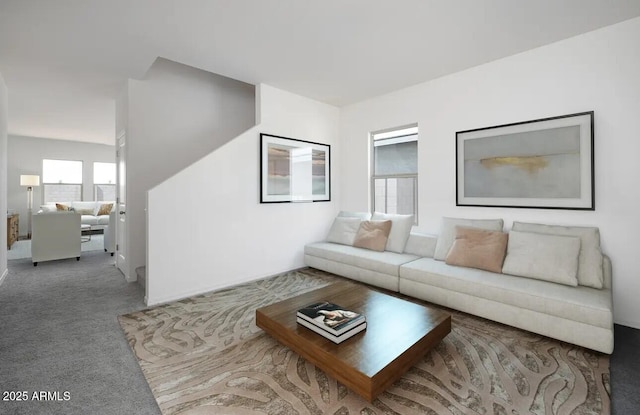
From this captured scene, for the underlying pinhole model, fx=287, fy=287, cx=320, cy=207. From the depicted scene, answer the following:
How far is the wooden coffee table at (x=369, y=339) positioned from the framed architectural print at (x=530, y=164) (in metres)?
1.85

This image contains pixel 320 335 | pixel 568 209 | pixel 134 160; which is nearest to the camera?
pixel 320 335

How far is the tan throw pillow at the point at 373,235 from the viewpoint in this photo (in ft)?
12.7

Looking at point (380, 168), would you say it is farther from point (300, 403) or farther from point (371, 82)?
point (300, 403)

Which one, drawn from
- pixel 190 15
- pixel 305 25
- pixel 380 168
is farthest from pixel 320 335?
pixel 380 168

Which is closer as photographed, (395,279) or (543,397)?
(543,397)

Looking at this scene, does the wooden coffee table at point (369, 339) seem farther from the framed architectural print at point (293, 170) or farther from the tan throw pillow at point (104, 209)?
the tan throw pillow at point (104, 209)

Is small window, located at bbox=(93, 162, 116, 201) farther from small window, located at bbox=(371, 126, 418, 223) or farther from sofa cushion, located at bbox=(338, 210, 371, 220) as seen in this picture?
small window, located at bbox=(371, 126, 418, 223)

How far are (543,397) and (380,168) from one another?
350 centimetres

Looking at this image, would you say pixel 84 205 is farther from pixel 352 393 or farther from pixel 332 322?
pixel 352 393

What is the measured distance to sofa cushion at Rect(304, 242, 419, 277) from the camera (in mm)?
3369

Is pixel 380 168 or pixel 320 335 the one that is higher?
pixel 380 168

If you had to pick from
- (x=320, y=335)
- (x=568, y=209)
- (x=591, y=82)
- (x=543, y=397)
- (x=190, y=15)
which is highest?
(x=190, y=15)

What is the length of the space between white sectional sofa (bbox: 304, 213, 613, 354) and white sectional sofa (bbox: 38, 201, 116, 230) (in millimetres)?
7784

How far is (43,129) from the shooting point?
6859 millimetres
